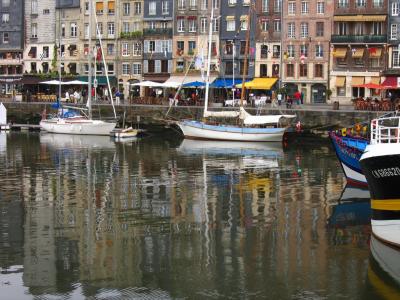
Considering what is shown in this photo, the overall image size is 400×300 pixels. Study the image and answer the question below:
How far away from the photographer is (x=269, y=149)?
59.1 m

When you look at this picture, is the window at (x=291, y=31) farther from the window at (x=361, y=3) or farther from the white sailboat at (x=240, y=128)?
the white sailboat at (x=240, y=128)

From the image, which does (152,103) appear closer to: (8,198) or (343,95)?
(343,95)

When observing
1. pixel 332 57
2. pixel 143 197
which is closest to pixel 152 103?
pixel 332 57


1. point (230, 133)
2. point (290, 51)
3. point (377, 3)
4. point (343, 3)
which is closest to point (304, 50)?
point (290, 51)

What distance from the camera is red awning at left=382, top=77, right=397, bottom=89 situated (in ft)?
259

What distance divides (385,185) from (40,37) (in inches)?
3398

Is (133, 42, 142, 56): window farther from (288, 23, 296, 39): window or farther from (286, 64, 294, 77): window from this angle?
(286, 64, 294, 77): window

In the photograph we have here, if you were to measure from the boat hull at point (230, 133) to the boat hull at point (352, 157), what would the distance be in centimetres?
2614

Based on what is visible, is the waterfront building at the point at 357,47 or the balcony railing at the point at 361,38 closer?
the balcony railing at the point at 361,38

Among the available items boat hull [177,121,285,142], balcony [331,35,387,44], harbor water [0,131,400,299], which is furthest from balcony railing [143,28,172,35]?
harbor water [0,131,400,299]

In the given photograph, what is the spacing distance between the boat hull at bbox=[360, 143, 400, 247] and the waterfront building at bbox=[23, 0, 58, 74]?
82716mm

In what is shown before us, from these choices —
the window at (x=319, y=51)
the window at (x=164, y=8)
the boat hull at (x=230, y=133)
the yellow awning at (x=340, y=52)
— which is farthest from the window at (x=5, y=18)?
the boat hull at (x=230, y=133)

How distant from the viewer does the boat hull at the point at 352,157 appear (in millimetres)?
36594

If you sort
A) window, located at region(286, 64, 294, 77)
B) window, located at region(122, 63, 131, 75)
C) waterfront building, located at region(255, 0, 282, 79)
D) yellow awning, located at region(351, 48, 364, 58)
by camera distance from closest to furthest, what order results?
yellow awning, located at region(351, 48, 364, 58), window, located at region(286, 64, 294, 77), waterfront building, located at region(255, 0, 282, 79), window, located at region(122, 63, 131, 75)
